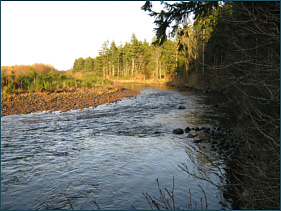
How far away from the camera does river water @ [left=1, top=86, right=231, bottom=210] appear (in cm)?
480

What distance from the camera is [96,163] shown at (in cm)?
657

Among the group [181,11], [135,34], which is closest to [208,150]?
[181,11]

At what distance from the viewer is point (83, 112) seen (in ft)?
47.3

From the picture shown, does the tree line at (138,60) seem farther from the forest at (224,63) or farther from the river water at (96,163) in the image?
the river water at (96,163)

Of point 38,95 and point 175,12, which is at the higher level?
point 175,12

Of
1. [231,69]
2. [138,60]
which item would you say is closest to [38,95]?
[231,69]

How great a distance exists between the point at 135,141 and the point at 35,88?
1484 cm

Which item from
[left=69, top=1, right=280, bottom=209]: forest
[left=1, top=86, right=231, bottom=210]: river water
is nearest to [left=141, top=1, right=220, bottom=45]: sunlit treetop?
[left=69, top=1, right=280, bottom=209]: forest

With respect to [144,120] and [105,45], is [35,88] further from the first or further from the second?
[105,45]

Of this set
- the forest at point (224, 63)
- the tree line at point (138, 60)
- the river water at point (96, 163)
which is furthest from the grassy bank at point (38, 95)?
the tree line at point (138, 60)

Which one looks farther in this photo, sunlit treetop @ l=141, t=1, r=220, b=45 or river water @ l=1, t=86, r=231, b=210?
sunlit treetop @ l=141, t=1, r=220, b=45

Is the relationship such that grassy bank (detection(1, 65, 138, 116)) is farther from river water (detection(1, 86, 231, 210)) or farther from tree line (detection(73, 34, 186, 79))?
tree line (detection(73, 34, 186, 79))

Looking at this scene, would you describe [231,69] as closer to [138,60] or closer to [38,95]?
[38,95]

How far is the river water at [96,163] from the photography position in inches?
189
